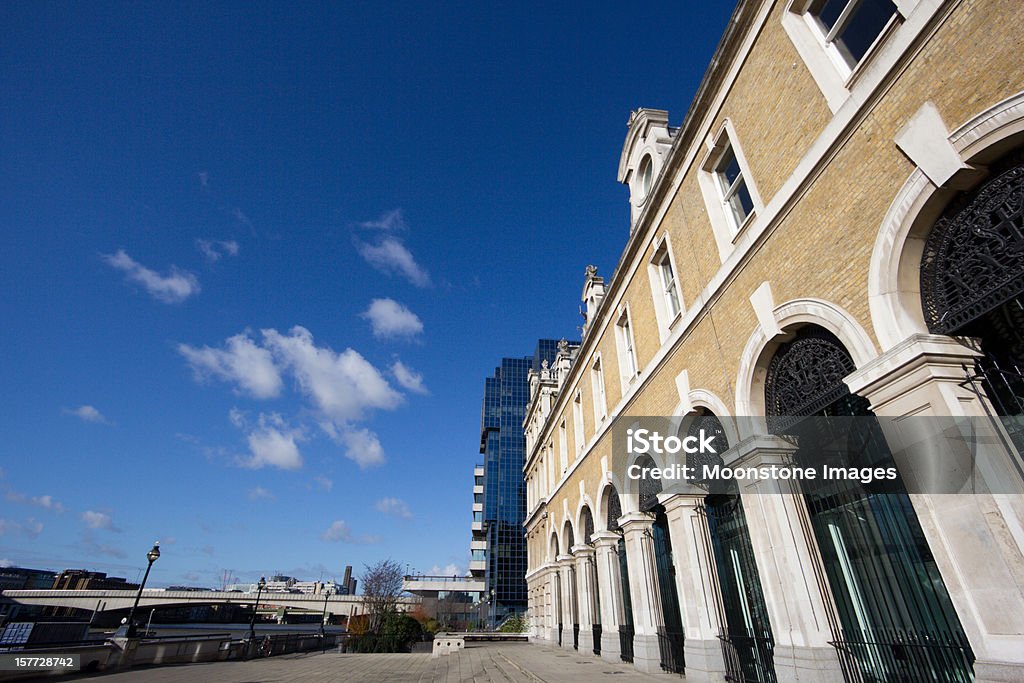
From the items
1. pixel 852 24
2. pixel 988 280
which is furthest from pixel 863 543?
pixel 852 24

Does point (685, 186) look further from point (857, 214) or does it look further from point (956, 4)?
point (956, 4)

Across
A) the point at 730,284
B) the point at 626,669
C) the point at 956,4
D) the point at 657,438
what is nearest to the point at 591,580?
the point at 626,669

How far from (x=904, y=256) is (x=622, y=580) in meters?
12.1

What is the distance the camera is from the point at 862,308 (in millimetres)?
5266

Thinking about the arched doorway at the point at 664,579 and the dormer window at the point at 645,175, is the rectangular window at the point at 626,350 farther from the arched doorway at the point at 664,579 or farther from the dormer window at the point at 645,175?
the dormer window at the point at 645,175

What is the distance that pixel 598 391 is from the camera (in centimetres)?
1592

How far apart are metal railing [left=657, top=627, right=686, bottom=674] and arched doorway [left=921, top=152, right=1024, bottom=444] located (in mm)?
8164

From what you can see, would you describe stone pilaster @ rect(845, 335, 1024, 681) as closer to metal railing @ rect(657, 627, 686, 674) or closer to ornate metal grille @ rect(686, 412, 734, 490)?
ornate metal grille @ rect(686, 412, 734, 490)

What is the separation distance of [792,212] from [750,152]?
5.46ft

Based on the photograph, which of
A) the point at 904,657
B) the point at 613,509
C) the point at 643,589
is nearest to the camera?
the point at 904,657

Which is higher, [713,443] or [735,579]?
[713,443]

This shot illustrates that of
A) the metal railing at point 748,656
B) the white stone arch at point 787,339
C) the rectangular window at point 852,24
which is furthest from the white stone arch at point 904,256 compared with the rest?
the metal railing at point 748,656

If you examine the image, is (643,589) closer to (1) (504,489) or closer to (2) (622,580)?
(2) (622,580)

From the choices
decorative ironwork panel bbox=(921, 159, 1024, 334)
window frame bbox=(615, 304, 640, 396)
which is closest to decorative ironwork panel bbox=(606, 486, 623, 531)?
window frame bbox=(615, 304, 640, 396)
